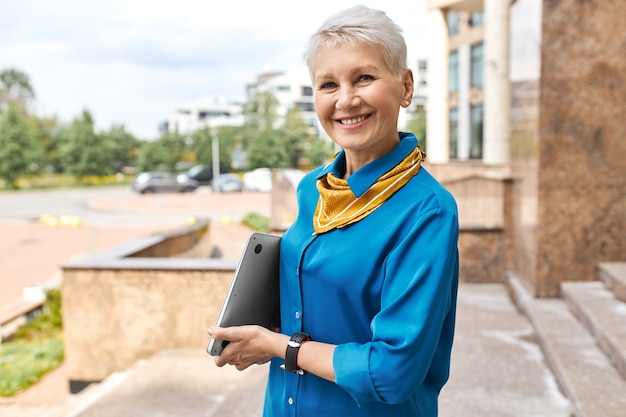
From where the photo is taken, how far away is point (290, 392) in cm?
149

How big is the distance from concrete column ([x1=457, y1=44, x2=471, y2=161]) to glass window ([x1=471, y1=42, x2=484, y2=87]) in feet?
0.83

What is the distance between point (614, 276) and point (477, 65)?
84.7ft

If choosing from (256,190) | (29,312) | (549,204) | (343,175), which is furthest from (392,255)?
(256,190)

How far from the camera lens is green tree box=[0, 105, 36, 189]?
46469 millimetres

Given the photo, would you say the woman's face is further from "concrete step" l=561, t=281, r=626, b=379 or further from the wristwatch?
"concrete step" l=561, t=281, r=626, b=379

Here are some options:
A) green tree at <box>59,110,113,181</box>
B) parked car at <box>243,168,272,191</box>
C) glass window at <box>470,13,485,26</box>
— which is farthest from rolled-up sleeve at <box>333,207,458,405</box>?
green tree at <box>59,110,113,181</box>

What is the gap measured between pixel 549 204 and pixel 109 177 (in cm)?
5333

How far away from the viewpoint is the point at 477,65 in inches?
1145

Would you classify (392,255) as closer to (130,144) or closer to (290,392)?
(290,392)

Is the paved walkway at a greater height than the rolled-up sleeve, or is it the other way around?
the rolled-up sleeve

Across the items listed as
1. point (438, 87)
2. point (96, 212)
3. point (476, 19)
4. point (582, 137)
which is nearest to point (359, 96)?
point (582, 137)

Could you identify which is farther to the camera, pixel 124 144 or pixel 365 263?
pixel 124 144

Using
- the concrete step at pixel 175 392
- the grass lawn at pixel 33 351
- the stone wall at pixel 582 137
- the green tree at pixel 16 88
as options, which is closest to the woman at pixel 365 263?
the concrete step at pixel 175 392

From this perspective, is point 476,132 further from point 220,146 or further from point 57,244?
point 220,146
